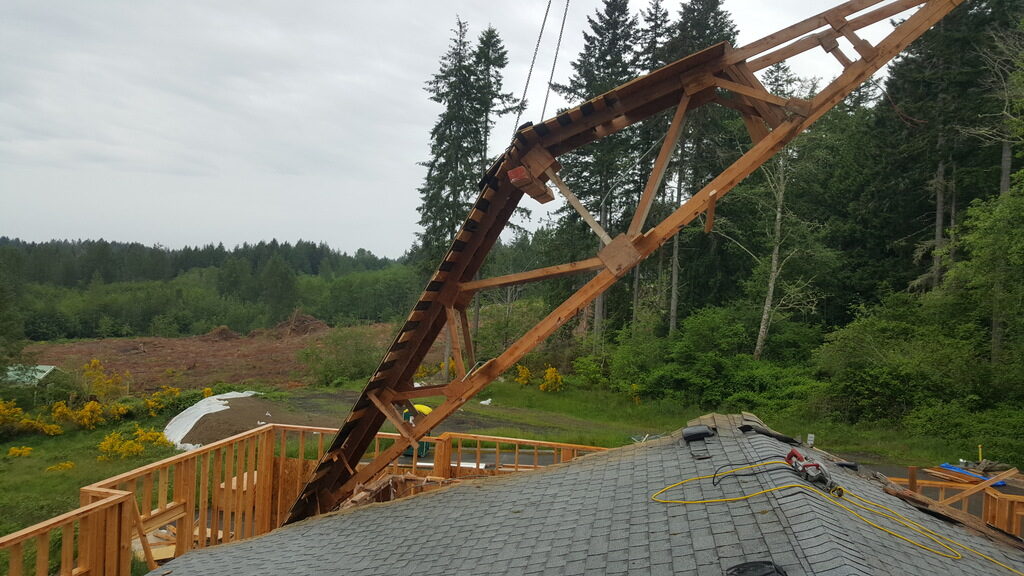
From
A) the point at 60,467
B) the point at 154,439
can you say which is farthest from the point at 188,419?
the point at 60,467

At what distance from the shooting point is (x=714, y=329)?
24.8 metres

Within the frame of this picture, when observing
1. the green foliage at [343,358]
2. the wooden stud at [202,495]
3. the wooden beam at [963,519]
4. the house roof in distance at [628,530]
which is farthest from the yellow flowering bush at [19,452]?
the wooden beam at [963,519]

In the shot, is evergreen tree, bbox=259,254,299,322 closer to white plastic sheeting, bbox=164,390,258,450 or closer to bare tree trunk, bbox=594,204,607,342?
white plastic sheeting, bbox=164,390,258,450

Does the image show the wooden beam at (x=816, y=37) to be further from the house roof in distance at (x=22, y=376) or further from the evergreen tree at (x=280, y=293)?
the evergreen tree at (x=280, y=293)

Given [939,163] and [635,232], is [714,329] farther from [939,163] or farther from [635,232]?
[635,232]

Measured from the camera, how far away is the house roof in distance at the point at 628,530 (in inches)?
156

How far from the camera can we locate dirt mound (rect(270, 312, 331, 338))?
56572mm

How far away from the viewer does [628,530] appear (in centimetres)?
465

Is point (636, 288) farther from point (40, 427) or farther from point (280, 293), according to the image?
point (280, 293)

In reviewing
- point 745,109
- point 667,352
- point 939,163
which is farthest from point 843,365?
point 745,109

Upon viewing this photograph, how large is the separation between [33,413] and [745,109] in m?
30.7

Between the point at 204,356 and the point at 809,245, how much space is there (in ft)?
141

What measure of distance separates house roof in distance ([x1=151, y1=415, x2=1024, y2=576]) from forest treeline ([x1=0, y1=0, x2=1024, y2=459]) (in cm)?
1436

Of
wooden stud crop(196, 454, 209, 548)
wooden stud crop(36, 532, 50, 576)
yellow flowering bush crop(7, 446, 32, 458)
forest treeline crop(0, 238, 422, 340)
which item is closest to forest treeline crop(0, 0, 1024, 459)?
yellow flowering bush crop(7, 446, 32, 458)
